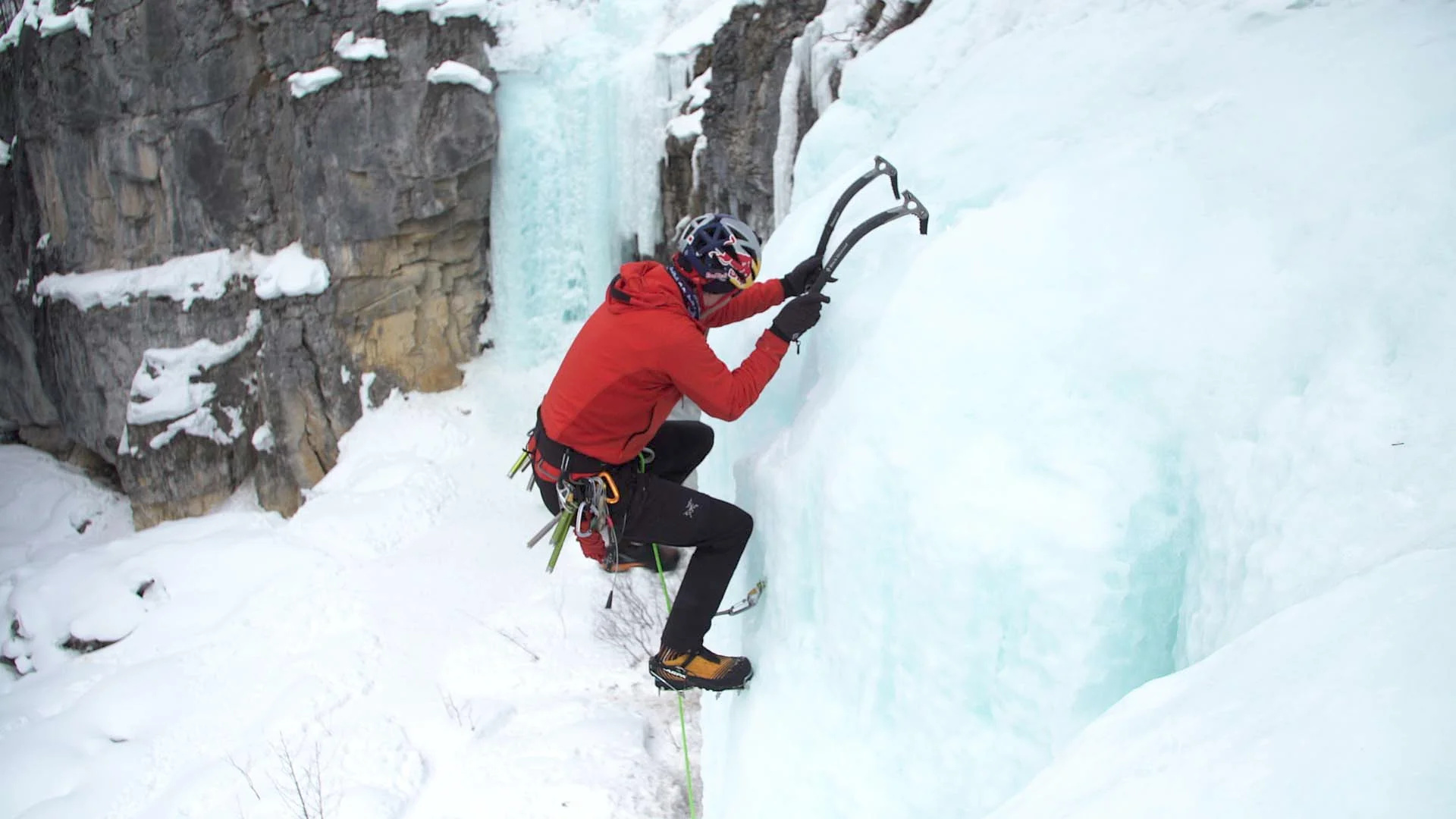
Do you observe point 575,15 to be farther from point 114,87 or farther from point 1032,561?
point 1032,561

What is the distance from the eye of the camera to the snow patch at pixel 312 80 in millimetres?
9641

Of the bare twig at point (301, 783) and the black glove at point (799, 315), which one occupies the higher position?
the black glove at point (799, 315)

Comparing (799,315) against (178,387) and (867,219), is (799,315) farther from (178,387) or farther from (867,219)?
(178,387)

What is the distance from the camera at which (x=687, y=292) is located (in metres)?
2.77

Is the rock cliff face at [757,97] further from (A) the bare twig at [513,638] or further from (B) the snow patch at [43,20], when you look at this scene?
(B) the snow patch at [43,20]

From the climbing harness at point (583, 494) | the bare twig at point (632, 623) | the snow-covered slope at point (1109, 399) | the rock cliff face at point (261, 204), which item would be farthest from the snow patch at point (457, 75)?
the snow-covered slope at point (1109, 399)

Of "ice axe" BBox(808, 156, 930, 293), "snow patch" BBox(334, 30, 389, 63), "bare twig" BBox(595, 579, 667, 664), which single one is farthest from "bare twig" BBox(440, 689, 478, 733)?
"snow patch" BBox(334, 30, 389, 63)

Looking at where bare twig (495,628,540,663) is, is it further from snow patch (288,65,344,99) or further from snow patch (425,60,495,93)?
snow patch (288,65,344,99)

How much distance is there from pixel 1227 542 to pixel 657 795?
12.6 feet

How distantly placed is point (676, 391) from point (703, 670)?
0.89 meters

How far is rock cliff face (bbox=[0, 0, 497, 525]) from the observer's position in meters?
9.69

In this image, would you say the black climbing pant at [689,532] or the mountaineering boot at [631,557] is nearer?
the black climbing pant at [689,532]

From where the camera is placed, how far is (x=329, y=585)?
26.5ft

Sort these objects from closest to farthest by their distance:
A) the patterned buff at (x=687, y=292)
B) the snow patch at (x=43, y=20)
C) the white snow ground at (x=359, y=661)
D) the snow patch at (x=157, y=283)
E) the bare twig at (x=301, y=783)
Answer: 1. the patterned buff at (x=687, y=292)
2. the bare twig at (x=301, y=783)
3. the white snow ground at (x=359, y=661)
4. the snow patch at (x=157, y=283)
5. the snow patch at (x=43, y=20)
